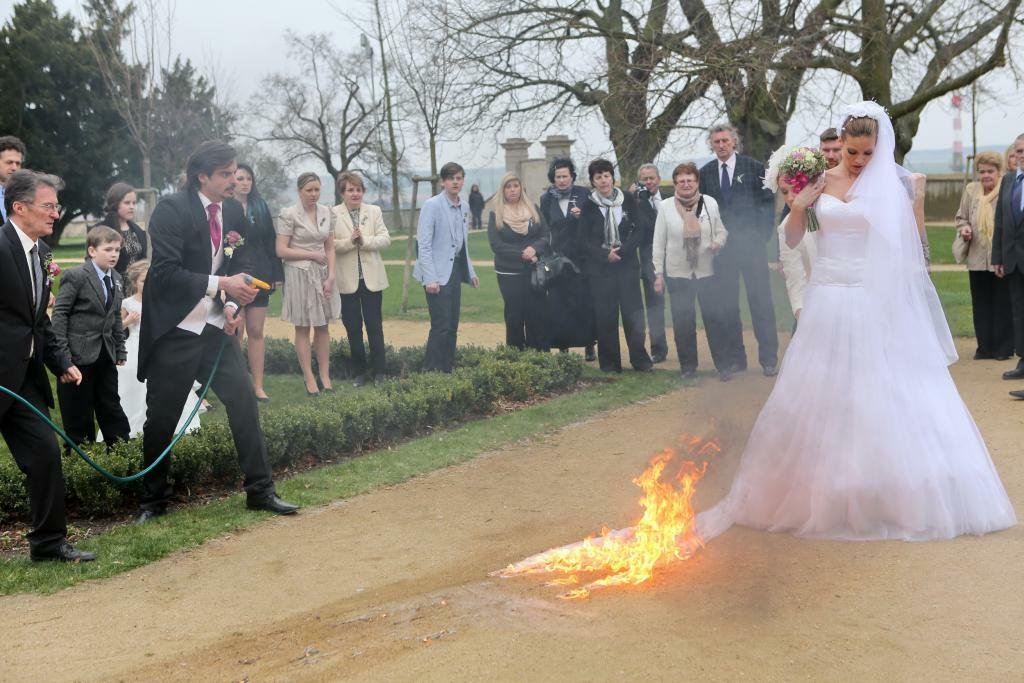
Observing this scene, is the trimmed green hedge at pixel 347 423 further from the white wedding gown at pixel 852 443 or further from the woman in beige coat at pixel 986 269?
the woman in beige coat at pixel 986 269

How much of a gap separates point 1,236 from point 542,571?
3.55 meters

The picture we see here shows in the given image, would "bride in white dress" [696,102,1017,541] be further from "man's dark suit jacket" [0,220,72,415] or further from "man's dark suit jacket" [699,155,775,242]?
"man's dark suit jacket" [699,155,775,242]

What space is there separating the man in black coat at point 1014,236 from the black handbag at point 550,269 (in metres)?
4.42

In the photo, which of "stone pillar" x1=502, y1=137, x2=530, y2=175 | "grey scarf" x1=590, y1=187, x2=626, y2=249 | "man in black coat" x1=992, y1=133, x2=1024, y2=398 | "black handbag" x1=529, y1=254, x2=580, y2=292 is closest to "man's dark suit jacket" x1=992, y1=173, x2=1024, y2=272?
"man in black coat" x1=992, y1=133, x2=1024, y2=398

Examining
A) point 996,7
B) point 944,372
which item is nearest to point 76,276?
point 944,372

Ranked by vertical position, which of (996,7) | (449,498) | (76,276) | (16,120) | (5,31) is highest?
(5,31)

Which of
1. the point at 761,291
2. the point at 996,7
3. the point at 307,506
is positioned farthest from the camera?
the point at 996,7

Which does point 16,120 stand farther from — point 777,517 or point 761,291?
point 777,517

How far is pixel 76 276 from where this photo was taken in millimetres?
7957

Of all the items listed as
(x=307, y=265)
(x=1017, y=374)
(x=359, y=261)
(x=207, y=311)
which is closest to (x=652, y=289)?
(x=359, y=261)

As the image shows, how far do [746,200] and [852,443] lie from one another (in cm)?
563

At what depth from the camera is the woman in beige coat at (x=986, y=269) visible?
11.6 meters

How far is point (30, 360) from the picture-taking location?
6.12m

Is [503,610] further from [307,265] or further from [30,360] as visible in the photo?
[307,265]
